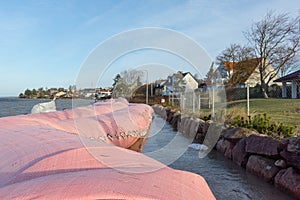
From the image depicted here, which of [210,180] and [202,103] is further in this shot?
[202,103]

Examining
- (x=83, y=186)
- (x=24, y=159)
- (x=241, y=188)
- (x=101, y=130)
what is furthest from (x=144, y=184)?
(x=101, y=130)

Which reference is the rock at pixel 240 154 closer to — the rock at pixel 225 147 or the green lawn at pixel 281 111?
the rock at pixel 225 147

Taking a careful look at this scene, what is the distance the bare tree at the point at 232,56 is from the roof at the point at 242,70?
0.38 meters

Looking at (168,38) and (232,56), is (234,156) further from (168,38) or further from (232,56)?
(232,56)

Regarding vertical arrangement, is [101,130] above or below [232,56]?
below

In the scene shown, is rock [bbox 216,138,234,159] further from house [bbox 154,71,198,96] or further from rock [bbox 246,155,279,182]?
house [bbox 154,71,198,96]

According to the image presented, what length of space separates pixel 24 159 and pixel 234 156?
3.92 m

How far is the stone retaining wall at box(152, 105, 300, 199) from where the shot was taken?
3207mm

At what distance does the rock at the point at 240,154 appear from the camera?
172 inches

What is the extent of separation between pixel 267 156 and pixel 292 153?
1.88 ft

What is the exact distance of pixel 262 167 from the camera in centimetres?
380

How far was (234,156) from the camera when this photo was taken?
4.74 metres

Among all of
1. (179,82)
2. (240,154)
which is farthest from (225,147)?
(179,82)

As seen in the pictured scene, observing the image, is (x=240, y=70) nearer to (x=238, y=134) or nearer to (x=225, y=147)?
(x=225, y=147)
